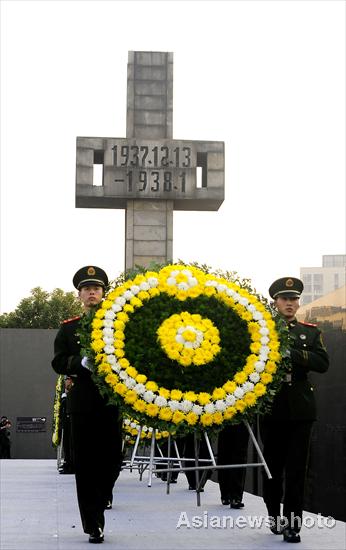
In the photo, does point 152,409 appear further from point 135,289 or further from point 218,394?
point 135,289

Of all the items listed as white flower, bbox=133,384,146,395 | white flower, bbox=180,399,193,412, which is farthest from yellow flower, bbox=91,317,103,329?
white flower, bbox=180,399,193,412

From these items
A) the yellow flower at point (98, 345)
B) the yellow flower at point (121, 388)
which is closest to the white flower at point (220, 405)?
the yellow flower at point (121, 388)

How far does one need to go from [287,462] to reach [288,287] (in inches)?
48.2

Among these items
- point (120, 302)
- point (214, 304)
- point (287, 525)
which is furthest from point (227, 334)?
point (287, 525)

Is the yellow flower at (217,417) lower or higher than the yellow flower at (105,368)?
lower

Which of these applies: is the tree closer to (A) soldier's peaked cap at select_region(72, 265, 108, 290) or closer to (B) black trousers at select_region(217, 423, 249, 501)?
(B) black trousers at select_region(217, 423, 249, 501)

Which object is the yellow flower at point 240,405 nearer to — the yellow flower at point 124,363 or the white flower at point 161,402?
the white flower at point 161,402

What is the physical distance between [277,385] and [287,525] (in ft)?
3.06

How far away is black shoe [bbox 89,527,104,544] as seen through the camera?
6195 millimetres

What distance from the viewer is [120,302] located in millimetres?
6160

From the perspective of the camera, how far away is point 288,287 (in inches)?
263

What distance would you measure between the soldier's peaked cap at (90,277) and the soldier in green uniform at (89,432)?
0.30ft

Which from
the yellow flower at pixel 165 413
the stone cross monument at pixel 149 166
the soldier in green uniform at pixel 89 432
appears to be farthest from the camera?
the stone cross monument at pixel 149 166

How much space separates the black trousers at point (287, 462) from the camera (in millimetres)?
6305
